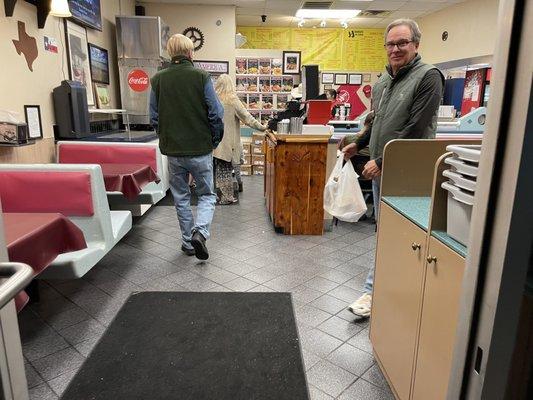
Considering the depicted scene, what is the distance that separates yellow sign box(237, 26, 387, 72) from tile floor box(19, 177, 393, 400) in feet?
17.9

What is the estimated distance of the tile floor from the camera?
191cm

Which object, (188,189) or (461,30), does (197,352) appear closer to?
(188,189)

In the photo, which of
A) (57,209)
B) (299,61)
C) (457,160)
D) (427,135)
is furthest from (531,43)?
(299,61)

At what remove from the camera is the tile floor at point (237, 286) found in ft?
6.27

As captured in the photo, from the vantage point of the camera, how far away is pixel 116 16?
541 centimetres

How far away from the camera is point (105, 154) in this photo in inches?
146

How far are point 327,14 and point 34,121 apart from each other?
5861 mm

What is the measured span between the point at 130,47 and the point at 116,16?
451mm

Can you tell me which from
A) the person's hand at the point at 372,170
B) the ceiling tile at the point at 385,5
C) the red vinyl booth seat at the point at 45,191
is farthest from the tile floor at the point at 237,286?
the ceiling tile at the point at 385,5

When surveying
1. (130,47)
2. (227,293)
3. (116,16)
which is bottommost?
(227,293)

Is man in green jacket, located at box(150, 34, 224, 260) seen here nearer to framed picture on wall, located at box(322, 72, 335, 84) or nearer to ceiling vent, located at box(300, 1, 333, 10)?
ceiling vent, located at box(300, 1, 333, 10)

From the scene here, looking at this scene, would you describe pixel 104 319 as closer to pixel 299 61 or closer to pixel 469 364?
pixel 469 364

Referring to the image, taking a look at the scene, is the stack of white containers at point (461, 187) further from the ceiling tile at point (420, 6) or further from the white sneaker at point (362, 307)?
the ceiling tile at point (420, 6)

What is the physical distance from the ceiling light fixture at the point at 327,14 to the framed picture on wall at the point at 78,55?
4170 millimetres
